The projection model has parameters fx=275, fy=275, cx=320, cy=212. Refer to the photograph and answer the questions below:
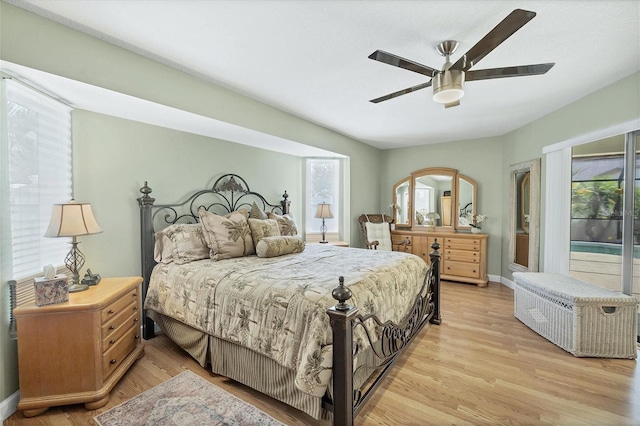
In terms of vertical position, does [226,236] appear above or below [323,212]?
below

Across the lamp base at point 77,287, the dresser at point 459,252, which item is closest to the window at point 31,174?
the lamp base at point 77,287

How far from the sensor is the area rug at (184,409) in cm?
172

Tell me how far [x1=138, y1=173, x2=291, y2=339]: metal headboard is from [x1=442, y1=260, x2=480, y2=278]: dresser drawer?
9.96 feet

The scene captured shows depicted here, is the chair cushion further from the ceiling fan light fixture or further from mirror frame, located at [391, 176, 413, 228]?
the ceiling fan light fixture

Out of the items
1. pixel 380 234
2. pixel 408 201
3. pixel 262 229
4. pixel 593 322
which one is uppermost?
pixel 408 201

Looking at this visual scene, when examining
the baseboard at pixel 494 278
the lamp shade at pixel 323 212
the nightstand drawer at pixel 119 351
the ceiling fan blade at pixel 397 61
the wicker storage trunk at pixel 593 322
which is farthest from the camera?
the baseboard at pixel 494 278

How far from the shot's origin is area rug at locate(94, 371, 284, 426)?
1.72 meters

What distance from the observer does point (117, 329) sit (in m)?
2.06

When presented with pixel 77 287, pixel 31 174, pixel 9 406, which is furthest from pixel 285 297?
pixel 31 174

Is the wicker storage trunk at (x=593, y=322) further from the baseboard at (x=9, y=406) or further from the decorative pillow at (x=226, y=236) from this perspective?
the baseboard at (x=9, y=406)

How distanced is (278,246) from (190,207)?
4.00 ft

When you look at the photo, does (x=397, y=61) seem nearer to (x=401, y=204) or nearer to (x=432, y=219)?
(x=432, y=219)

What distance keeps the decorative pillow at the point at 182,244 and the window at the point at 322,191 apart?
2307 millimetres

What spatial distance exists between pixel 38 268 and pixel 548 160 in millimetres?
5534
